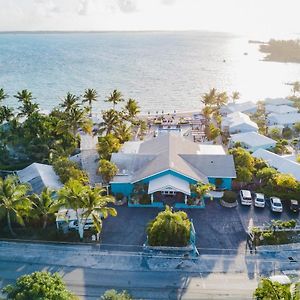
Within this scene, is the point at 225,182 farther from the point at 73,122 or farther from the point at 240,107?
the point at 240,107

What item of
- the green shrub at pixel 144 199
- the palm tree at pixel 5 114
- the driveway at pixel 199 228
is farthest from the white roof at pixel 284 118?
the palm tree at pixel 5 114

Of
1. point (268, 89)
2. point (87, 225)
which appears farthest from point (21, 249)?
point (268, 89)

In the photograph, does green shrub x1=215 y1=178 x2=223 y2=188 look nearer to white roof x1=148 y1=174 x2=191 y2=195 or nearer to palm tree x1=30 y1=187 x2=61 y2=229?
white roof x1=148 y1=174 x2=191 y2=195

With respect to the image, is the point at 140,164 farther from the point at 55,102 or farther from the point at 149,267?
the point at 55,102

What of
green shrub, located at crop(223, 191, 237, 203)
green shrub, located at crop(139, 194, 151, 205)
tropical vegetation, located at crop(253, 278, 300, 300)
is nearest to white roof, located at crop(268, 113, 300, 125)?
green shrub, located at crop(223, 191, 237, 203)

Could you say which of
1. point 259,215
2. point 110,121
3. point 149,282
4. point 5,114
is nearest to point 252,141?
point 259,215
